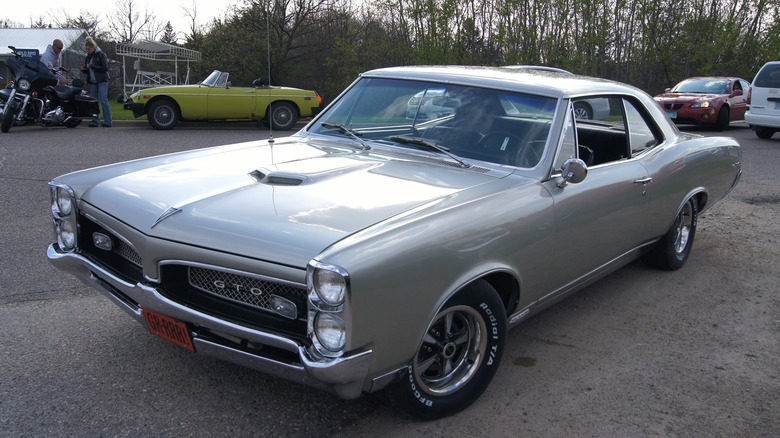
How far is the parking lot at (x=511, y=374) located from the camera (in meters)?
2.93

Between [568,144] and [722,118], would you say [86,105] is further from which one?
[722,118]

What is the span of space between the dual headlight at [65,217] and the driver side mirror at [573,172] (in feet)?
8.27

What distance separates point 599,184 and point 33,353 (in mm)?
3262

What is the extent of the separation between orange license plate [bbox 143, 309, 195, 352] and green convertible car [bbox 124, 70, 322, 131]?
1120 centimetres

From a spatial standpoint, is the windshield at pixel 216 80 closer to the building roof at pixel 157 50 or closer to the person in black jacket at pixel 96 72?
the person in black jacket at pixel 96 72

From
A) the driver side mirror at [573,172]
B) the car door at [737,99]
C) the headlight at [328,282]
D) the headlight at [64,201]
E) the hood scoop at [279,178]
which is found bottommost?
the headlight at [328,282]

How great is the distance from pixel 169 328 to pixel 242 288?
1.34 feet

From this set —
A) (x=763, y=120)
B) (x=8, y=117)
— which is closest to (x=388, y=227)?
(x=8, y=117)

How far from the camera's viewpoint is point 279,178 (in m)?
3.31

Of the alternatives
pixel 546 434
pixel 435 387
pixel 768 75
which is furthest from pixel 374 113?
pixel 768 75

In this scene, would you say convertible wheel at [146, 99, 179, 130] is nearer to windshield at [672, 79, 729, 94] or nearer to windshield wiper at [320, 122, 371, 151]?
windshield wiper at [320, 122, 371, 151]

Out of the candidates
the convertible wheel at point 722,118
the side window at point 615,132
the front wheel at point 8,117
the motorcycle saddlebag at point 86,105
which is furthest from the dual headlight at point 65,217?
the convertible wheel at point 722,118

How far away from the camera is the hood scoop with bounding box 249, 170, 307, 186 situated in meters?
3.27

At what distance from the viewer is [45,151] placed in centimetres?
991
